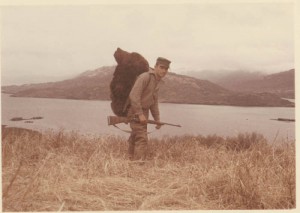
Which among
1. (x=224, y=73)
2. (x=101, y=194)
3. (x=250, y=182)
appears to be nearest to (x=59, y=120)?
(x=101, y=194)

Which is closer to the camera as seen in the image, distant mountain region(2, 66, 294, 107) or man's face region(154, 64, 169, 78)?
man's face region(154, 64, 169, 78)

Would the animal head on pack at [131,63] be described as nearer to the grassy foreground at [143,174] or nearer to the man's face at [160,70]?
the man's face at [160,70]

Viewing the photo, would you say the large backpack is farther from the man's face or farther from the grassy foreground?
the grassy foreground

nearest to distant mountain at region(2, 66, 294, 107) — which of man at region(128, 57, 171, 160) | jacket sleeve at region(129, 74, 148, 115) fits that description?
man at region(128, 57, 171, 160)

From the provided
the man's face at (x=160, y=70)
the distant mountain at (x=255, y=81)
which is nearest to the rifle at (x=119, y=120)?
the man's face at (x=160, y=70)

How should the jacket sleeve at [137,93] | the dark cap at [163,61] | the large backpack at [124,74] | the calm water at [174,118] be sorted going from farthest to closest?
the calm water at [174,118] < the large backpack at [124,74] < the dark cap at [163,61] < the jacket sleeve at [137,93]

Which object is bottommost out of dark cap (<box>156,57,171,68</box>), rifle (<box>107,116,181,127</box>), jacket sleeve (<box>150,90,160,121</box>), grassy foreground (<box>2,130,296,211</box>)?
grassy foreground (<box>2,130,296,211</box>)

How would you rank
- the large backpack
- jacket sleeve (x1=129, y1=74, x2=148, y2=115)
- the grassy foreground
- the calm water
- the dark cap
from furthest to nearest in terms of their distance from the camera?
1. the calm water
2. the large backpack
3. the dark cap
4. jacket sleeve (x1=129, y1=74, x2=148, y2=115)
5. the grassy foreground
